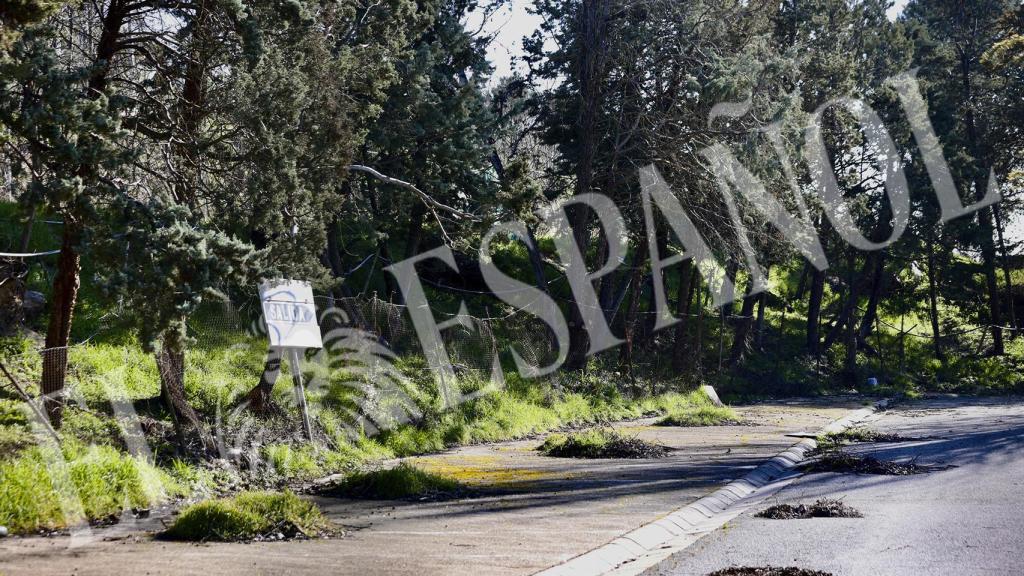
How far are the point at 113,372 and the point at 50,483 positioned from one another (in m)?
5.18

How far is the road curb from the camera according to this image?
24.6 ft

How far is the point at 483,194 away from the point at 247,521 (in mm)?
14069

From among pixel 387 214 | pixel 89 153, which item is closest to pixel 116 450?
pixel 89 153

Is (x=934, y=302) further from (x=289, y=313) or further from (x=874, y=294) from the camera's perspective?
(x=289, y=313)

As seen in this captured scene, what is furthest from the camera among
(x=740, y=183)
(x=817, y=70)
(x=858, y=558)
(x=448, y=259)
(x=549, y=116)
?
(x=817, y=70)

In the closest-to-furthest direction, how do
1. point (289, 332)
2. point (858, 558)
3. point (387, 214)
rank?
point (858, 558) → point (289, 332) → point (387, 214)

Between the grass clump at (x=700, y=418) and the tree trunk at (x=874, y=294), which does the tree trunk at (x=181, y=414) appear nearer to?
the grass clump at (x=700, y=418)

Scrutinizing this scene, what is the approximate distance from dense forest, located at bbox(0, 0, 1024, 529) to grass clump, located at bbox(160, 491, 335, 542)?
2.21 metres

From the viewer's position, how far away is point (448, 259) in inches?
1219

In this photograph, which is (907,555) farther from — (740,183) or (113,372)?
(740,183)

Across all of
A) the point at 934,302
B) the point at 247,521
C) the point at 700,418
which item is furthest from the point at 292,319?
the point at 934,302

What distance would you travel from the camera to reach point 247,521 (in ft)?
26.7

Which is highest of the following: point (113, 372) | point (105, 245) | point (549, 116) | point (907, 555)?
point (549, 116)

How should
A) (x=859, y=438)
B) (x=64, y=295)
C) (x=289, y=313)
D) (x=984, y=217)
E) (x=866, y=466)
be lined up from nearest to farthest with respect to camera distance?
(x=64, y=295) < (x=289, y=313) < (x=866, y=466) < (x=859, y=438) < (x=984, y=217)
